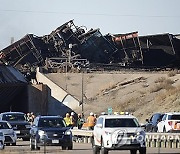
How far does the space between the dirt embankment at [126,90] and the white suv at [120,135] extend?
134 ft

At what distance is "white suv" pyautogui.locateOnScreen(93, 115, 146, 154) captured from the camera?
79.5 feet

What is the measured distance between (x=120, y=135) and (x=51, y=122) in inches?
318

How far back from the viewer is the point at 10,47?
93250 mm

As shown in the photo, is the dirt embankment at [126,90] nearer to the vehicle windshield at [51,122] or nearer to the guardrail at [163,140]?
the guardrail at [163,140]

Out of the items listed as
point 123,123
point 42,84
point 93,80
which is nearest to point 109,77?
point 93,80

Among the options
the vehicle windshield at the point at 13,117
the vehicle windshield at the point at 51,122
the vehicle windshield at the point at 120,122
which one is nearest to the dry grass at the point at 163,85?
the vehicle windshield at the point at 13,117

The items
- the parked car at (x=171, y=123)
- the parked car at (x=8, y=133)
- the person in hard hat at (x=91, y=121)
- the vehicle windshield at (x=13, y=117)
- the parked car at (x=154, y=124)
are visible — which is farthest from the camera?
the parked car at (x=154, y=124)

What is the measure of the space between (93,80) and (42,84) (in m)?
10.2

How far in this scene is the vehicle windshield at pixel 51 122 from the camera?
1240 inches

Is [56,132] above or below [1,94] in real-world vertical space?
below

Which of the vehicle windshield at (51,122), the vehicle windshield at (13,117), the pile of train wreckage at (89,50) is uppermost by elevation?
the pile of train wreckage at (89,50)

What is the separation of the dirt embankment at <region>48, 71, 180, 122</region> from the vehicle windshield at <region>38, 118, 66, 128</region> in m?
34.9

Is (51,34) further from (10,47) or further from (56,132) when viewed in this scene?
(56,132)

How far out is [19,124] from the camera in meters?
41.5
